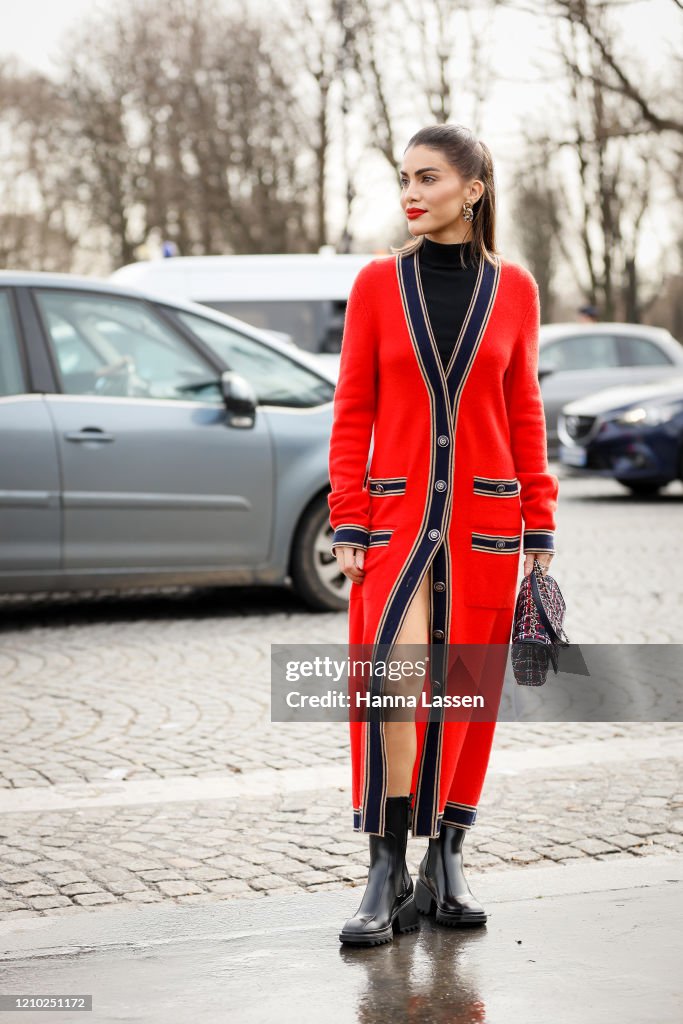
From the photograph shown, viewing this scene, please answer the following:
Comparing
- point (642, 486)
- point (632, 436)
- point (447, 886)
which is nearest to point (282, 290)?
point (632, 436)

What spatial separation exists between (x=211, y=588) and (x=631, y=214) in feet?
111

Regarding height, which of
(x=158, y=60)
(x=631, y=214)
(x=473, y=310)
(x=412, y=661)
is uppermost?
(x=158, y=60)

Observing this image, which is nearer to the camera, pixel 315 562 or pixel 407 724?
pixel 407 724

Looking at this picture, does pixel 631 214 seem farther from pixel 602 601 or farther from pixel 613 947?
pixel 613 947

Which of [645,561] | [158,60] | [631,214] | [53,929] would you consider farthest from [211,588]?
[631,214]

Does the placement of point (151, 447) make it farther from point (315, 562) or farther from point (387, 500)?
point (387, 500)

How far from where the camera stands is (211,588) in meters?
8.96

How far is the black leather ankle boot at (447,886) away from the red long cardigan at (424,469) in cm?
12

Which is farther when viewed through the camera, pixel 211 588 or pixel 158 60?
pixel 158 60

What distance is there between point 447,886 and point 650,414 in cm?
1061

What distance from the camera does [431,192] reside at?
11.1 feet

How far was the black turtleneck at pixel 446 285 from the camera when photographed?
3379 millimetres

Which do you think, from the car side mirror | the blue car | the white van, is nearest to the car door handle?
the car side mirror

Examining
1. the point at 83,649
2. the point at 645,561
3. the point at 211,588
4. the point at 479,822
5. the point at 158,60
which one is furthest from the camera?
the point at 158,60
